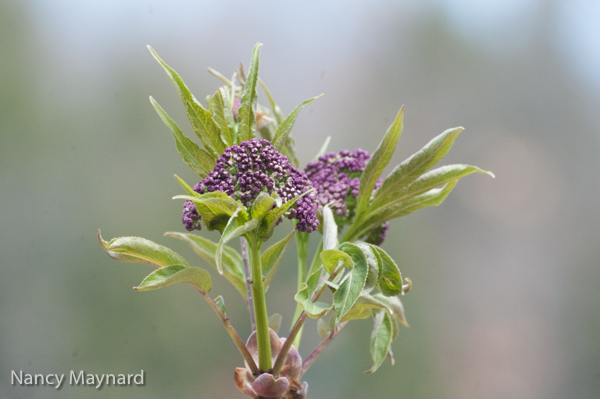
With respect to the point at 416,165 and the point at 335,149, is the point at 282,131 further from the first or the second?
the point at 335,149

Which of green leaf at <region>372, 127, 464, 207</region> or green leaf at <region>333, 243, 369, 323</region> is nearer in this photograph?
green leaf at <region>333, 243, 369, 323</region>

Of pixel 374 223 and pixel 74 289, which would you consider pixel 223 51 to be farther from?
pixel 374 223

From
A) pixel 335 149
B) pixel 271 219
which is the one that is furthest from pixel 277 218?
pixel 335 149

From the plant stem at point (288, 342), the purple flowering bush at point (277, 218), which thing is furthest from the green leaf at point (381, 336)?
the plant stem at point (288, 342)

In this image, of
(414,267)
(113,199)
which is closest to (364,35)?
(414,267)

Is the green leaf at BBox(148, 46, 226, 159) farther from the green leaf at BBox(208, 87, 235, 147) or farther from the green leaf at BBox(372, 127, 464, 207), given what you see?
the green leaf at BBox(372, 127, 464, 207)

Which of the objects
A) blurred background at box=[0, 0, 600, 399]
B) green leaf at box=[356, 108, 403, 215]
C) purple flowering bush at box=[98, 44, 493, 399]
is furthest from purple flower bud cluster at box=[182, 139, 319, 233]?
blurred background at box=[0, 0, 600, 399]
